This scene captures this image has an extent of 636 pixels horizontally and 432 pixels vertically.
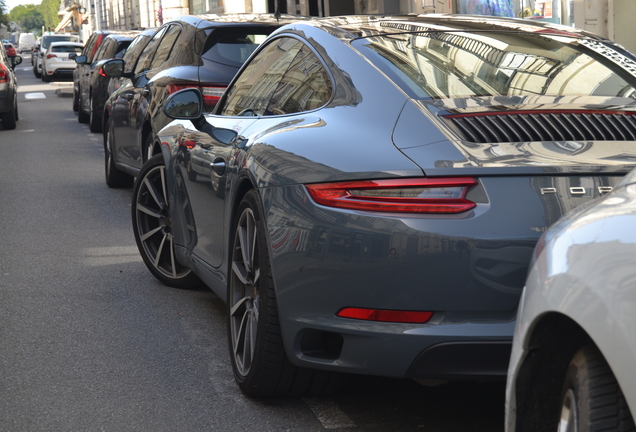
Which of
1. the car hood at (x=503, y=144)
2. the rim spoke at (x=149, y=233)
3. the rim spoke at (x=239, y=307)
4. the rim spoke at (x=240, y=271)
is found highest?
the car hood at (x=503, y=144)

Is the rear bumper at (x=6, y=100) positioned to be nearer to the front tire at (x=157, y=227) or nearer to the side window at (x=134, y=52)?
the side window at (x=134, y=52)

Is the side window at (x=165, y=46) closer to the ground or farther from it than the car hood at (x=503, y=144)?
farther from it

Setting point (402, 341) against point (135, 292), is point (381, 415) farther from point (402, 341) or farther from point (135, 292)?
point (135, 292)

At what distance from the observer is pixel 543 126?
315cm

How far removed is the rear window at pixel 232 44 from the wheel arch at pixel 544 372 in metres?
5.66

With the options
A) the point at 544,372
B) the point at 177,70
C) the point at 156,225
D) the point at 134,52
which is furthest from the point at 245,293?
the point at 134,52

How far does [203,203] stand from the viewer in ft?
15.2

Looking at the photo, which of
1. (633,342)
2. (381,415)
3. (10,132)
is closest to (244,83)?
(381,415)

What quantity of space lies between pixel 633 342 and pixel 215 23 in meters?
6.68

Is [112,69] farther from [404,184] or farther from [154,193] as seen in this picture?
[404,184]

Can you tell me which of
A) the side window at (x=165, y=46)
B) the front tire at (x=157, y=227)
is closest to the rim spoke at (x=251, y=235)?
the front tire at (x=157, y=227)

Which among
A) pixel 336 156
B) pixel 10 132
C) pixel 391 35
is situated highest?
pixel 391 35

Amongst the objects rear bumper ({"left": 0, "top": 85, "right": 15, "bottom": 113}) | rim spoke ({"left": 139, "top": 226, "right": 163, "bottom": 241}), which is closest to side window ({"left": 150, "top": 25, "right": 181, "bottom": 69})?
rim spoke ({"left": 139, "top": 226, "right": 163, "bottom": 241})

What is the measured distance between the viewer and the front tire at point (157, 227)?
571cm
